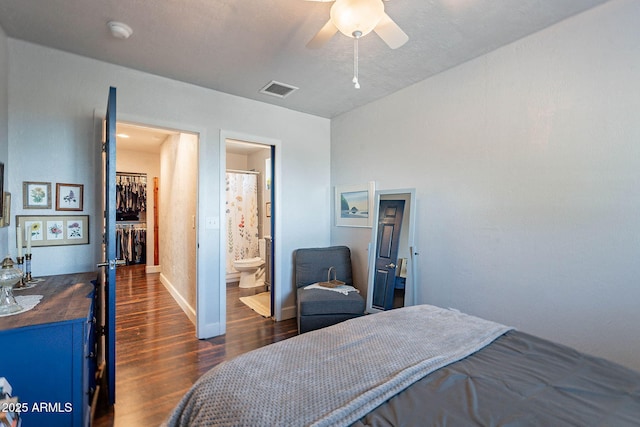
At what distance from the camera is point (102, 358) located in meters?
2.44

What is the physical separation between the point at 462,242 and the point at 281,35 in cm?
212

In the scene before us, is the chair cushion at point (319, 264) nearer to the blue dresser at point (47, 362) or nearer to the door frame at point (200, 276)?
the door frame at point (200, 276)

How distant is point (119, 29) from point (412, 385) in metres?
2.63

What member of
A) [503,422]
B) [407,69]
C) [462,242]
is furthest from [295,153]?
[503,422]

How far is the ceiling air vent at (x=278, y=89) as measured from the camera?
2.88 meters

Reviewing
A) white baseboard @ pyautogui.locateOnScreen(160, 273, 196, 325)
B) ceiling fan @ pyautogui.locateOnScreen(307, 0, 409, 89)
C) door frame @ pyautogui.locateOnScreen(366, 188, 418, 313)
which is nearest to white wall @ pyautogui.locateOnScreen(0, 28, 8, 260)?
white baseboard @ pyautogui.locateOnScreen(160, 273, 196, 325)

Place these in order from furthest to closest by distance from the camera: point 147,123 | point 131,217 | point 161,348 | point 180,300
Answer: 1. point 131,217
2. point 180,300
3. point 161,348
4. point 147,123

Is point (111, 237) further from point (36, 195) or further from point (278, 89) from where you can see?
point (278, 89)

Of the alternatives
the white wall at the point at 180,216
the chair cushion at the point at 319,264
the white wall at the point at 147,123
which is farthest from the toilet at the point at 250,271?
the chair cushion at the point at 319,264

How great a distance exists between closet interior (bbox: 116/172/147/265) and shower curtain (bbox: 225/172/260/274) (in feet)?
7.87

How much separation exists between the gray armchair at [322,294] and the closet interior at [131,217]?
4536 millimetres

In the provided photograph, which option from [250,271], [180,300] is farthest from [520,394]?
[250,271]

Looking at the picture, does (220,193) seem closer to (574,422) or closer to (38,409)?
(38,409)

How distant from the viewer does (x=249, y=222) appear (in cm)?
543
